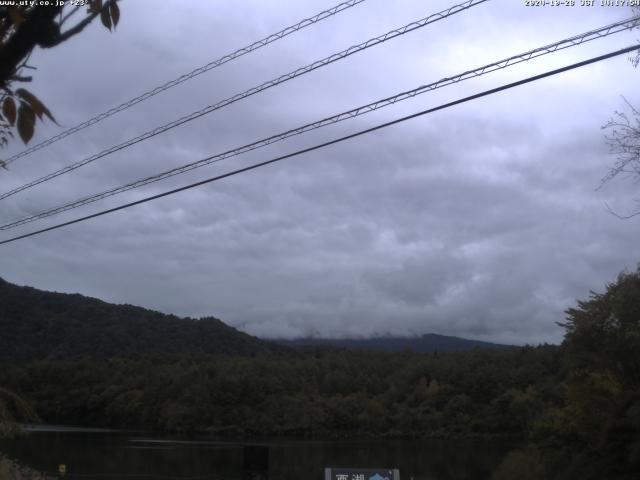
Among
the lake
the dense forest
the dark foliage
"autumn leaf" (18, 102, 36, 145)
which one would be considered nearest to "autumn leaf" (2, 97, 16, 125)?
"autumn leaf" (18, 102, 36, 145)

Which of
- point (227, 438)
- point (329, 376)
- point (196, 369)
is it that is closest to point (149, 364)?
point (196, 369)

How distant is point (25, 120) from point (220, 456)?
68.2 metres

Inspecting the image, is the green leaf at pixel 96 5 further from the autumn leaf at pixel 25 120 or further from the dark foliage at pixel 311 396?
the dark foliage at pixel 311 396

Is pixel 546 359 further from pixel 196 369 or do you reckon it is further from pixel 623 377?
pixel 623 377

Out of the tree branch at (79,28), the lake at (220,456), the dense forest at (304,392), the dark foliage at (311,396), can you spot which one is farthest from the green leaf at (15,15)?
the dark foliage at (311,396)

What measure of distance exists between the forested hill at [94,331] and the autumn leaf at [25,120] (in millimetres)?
57475

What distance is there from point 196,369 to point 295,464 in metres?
45.0

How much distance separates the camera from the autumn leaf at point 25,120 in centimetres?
349

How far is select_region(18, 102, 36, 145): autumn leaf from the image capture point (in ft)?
11.4

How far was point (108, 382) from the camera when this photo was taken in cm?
10194

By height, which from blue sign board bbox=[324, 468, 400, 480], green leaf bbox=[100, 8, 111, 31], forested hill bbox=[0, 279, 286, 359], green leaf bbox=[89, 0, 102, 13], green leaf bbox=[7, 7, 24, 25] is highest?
forested hill bbox=[0, 279, 286, 359]

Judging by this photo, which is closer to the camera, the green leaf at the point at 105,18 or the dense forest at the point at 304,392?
the green leaf at the point at 105,18

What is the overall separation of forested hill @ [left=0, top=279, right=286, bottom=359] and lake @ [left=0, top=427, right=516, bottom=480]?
9.57 meters

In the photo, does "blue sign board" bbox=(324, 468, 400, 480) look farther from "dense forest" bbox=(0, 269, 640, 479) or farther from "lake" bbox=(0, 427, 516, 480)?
"dense forest" bbox=(0, 269, 640, 479)
